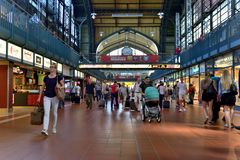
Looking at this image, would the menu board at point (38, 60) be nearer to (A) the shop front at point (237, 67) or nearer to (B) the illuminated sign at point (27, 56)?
(B) the illuminated sign at point (27, 56)

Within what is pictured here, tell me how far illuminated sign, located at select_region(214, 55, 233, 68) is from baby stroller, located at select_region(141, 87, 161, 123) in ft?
27.2

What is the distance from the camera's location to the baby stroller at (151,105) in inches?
498

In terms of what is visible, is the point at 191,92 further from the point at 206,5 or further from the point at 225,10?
the point at 206,5

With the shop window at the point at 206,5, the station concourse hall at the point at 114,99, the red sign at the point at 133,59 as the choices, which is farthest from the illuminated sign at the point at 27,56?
the red sign at the point at 133,59

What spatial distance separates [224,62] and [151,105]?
9.63 m

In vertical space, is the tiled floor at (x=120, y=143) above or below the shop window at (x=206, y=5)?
below

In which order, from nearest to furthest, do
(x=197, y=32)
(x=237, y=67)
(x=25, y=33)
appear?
(x=25, y=33)
(x=237, y=67)
(x=197, y=32)

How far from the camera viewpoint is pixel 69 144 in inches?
303

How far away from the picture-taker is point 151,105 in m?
12.8

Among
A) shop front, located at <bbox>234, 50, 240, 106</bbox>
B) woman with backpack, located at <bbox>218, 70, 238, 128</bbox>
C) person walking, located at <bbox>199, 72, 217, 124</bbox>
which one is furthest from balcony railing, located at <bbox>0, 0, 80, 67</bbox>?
shop front, located at <bbox>234, 50, 240, 106</bbox>

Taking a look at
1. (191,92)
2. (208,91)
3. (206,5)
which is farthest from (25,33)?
(206,5)

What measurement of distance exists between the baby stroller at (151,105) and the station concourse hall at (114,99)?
34mm

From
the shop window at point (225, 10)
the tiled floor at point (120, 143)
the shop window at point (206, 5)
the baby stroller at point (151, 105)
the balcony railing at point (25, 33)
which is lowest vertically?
the tiled floor at point (120, 143)

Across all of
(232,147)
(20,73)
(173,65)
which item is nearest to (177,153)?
(232,147)
